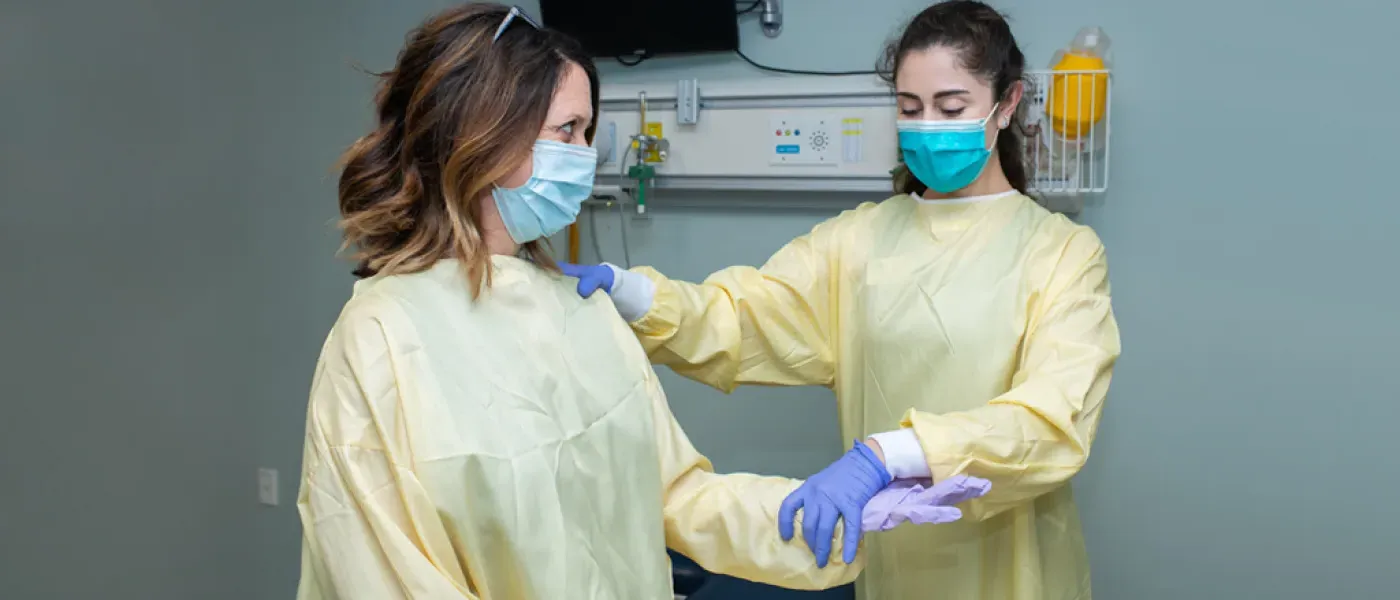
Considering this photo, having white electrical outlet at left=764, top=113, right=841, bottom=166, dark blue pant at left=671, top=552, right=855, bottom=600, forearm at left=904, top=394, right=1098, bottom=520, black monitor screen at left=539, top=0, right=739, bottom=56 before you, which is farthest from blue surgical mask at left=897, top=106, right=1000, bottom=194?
dark blue pant at left=671, top=552, right=855, bottom=600

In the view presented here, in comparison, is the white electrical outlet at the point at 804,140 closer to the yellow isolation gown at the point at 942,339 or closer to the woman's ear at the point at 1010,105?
the yellow isolation gown at the point at 942,339

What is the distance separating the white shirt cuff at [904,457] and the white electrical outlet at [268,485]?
2.07 meters

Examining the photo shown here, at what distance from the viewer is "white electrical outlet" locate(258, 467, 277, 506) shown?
2.85 metres

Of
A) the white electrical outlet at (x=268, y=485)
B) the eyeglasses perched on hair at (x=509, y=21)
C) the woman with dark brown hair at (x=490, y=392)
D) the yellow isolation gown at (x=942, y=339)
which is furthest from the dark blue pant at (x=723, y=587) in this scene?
the white electrical outlet at (x=268, y=485)

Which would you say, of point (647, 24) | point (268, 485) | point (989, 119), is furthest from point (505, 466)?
point (268, 485)

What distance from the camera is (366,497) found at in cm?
95

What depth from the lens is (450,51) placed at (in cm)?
113

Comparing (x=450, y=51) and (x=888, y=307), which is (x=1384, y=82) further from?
(x=450, y=51)

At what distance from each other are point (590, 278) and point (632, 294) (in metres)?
0.22

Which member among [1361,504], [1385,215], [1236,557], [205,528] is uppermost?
[1385,215]

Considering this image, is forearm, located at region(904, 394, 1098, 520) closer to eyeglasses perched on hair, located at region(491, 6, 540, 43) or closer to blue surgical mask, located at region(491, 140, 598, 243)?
blue surgical mask, located at region(491, 140, 598, 243)

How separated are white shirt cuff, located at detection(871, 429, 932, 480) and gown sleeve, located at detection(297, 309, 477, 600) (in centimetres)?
55

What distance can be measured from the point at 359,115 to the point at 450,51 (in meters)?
1.65

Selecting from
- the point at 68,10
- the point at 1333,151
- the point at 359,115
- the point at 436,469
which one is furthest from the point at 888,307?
the point at 68,10
